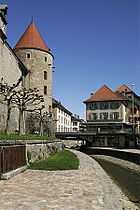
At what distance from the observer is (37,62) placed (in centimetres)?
3997

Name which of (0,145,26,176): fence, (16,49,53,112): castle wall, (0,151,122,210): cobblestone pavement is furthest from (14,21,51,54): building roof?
(0,151,122,210): cobblestone pavement

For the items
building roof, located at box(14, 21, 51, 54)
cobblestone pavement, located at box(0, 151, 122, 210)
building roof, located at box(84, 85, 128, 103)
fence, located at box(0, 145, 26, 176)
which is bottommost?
cobblestone pavement, located at box(0, 151, 122, 210)

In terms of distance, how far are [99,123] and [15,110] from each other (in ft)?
95.9

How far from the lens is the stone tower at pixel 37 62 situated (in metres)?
39.5

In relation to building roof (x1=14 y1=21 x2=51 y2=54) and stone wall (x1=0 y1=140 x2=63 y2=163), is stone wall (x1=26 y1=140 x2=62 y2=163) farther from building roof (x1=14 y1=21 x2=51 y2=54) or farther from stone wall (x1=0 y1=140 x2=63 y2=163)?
building roof (x1=14 y1=21 x2=51 y2=54)

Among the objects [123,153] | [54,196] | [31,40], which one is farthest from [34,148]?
[31,40]

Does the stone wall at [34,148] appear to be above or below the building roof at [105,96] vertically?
below

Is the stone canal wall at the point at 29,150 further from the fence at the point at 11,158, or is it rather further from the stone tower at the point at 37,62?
the stone tower at the point at 37,62

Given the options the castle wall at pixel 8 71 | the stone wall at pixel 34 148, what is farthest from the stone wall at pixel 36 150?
the castle wall at pixel 8 71

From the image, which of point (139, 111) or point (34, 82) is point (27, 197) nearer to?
point (34, 82)

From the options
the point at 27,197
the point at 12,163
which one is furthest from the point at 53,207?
the point at 12,163

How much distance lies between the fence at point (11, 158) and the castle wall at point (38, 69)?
89.8 feet

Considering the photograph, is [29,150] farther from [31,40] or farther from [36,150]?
[31,40]

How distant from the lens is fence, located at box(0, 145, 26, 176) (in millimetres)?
9641
